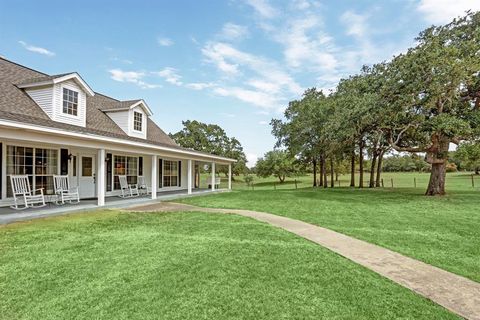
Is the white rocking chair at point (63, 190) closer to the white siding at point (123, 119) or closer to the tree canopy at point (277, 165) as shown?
the white siding at point (123, 119)

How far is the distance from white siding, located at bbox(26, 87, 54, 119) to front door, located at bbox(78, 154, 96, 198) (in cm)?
216

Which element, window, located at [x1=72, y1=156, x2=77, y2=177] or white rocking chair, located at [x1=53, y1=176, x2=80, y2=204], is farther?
window, located at [x1=72, y1=156, x2=77, y2=177]

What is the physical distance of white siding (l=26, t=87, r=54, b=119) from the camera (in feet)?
34.9

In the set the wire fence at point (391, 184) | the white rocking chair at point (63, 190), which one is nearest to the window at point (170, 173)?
the white rocking chair at point (63, 190)

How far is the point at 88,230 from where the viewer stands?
6855 millimetres

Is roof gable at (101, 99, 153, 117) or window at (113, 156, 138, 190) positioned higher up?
roof gable at (101, 99, 153, 117)

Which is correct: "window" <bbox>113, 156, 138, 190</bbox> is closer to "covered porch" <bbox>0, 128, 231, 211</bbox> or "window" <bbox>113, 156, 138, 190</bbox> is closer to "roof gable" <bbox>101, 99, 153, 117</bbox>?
"covered porch" <bbox>0, 128, 231, 211</bbox>

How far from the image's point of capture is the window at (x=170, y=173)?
17652mm

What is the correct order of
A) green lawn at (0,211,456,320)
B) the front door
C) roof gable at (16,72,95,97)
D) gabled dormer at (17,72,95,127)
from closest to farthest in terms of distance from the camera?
green lawn at (0,211,456,320) < roof gable at (16,72,95,97) < gabled dormer at (17,72,95,127) < the front door

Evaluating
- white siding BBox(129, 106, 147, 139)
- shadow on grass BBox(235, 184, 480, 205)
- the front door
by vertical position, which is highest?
white siding BBox(129, 106, 147, 139)

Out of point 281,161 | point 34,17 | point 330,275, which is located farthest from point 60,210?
point 281,161

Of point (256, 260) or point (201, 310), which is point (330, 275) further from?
point (201, 310)

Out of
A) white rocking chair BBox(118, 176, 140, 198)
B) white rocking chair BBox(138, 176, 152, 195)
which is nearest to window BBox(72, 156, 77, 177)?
white rocking chair BBox(118, 176, 140, 198)

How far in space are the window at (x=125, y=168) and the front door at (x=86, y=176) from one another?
4.13 feet
